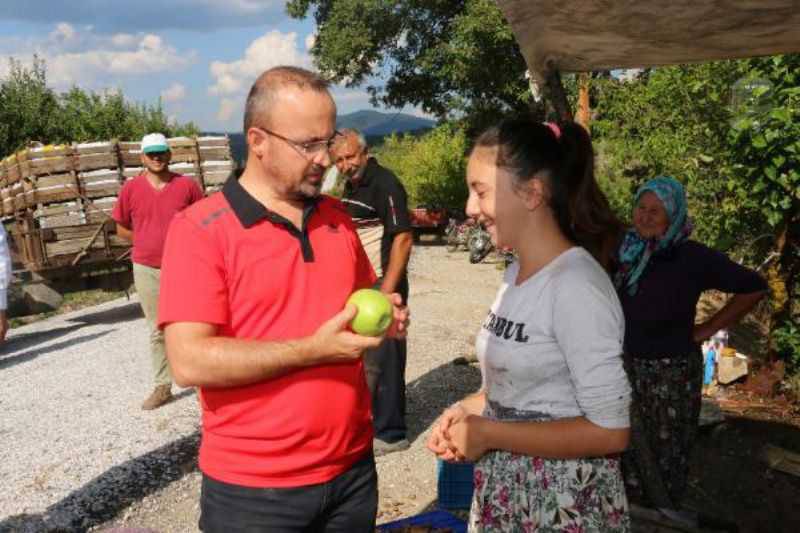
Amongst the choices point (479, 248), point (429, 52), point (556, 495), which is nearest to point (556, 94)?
point (556, 495)

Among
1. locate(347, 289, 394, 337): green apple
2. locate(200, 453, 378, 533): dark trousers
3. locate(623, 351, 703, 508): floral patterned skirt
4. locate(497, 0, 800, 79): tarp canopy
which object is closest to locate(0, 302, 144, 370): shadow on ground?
locate(200, 453, 378, 533): dark trousers

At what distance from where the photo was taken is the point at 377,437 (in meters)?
5.02

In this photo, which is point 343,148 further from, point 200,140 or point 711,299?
Answer: point 200,140

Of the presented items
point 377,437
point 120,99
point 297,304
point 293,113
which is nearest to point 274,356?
point 297,304

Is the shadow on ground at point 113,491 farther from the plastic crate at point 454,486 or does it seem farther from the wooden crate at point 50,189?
the wooden crate at point 50,189

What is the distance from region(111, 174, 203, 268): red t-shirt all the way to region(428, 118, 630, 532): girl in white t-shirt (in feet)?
15.8

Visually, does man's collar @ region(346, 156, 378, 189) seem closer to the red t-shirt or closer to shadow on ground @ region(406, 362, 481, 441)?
shadow on ground @ region(406, 362, 481, 441)

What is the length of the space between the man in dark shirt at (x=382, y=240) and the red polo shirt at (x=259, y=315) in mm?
2464

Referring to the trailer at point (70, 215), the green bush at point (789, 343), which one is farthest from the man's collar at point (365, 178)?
the trailer at point (70, 215)

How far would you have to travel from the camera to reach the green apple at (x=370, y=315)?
198 centimetres

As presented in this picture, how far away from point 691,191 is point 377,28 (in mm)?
17038

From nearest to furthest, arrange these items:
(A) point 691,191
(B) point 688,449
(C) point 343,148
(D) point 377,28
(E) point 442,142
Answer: (B) point 688,449
(C) point 343,148
(A) point 691,191
(D) point 377,28
(E) point 442,142

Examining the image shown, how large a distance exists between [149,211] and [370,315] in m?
4.82

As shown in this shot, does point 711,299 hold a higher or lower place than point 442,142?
lower
